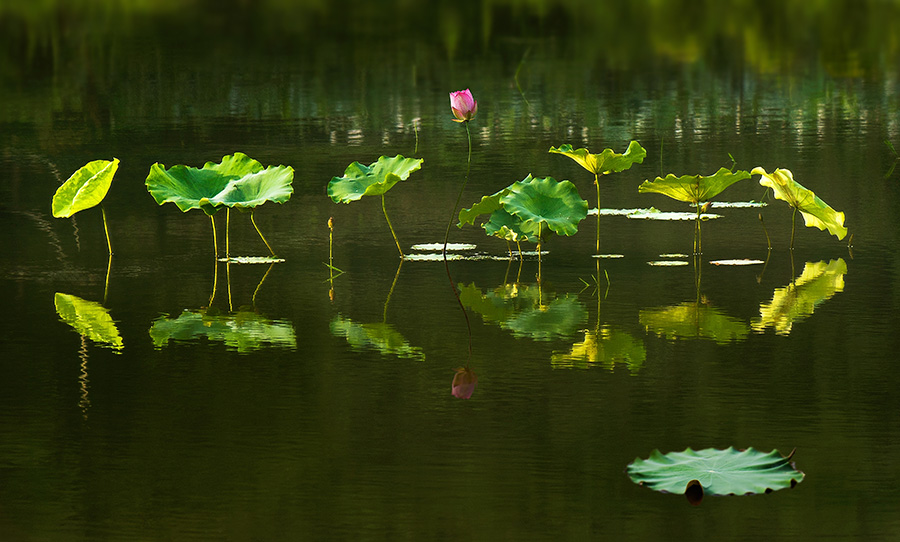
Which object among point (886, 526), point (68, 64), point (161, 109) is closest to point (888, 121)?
point (161, 109)

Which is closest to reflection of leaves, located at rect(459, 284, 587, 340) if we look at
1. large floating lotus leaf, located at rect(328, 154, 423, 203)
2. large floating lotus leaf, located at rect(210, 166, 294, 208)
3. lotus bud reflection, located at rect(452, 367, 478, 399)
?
lotus bud reflection, located at rect(452, 367, 478, 399)

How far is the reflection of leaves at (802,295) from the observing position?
391cm

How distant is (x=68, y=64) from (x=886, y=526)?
11.3 m

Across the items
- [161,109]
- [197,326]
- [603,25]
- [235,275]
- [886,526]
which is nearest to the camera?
[886,526]

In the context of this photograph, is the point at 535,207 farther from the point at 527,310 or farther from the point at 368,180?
the point at 527,310

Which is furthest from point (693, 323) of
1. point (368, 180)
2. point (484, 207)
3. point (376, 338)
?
point (368, 180)

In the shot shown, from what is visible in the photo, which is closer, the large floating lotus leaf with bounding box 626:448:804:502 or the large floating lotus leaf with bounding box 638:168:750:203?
the large floating lotus leaf with bounding box 626:448:804:502

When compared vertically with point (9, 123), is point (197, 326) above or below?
below

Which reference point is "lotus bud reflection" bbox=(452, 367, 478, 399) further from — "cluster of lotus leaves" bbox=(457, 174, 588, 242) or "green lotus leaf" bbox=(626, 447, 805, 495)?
"cluster of lotus leaves" bbox=(457, 174, 588, 242)

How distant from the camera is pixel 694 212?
569 cm

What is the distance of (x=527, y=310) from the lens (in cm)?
409

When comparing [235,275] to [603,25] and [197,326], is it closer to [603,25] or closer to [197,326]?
[197,326]

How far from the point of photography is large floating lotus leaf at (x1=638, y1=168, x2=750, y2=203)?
4.91m

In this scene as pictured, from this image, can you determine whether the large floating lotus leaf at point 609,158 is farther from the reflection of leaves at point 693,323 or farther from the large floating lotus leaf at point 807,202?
the reflection of leaves at point 693,323
